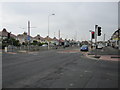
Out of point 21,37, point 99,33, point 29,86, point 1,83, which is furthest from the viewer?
point 21,37

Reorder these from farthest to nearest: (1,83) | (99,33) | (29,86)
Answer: (99,33) → (1,83) → (29,86)

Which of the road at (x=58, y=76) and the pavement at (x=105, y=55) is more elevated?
the road at (x=58, y=76)

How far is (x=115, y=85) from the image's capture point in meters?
6.18

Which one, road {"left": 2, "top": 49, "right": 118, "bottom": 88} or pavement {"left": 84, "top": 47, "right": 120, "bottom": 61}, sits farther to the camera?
pavement {"left": 84, "top": 47, "right": 120, "bottom": 61}

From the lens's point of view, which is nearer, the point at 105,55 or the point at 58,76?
the point at 58,76

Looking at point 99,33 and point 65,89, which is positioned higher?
point 99,33

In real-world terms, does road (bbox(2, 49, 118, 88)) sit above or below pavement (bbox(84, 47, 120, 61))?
above

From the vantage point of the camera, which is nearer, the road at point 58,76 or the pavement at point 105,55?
the road at point 58,76

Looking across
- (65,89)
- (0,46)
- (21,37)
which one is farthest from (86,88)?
(21,37)

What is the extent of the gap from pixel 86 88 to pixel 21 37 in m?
114

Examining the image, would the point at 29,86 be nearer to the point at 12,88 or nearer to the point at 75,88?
the point at 12,88

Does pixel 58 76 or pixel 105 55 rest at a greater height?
pixel 58 76

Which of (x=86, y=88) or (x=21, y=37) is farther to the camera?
(x=21, y=37)

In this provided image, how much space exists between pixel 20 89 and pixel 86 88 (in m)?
2.44
